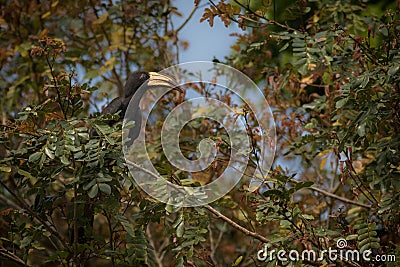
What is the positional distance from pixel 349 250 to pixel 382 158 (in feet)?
0.77

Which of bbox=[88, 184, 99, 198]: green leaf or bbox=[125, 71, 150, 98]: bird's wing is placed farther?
bbox=[125, 71, 150, 98]: bird's wing

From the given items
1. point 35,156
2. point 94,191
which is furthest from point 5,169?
point 94,191

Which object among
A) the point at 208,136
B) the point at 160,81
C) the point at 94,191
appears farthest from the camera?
the point at 208,136

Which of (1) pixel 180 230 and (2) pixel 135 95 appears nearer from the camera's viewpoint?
(1) pixel 180 230

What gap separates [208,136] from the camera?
69.6 inches

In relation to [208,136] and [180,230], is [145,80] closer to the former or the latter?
[208,136]

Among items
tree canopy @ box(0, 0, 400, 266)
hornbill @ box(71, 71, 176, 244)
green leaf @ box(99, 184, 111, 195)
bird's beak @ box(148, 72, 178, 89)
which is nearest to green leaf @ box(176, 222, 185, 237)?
tree canopy @ box(0, 0, 400, 266)

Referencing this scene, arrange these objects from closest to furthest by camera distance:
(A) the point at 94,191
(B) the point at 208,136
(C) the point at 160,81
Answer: (A) the point at 94,191, (C) the point at 160,81, (B) the point at 208,136

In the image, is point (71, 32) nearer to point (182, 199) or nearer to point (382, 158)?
point (182, 199)

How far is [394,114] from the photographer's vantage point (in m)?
1.34

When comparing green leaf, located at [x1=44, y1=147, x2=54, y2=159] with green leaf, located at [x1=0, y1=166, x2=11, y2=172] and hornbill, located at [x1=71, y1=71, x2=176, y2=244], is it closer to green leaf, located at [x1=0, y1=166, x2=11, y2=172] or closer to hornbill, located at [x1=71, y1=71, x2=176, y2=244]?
green leaf, located at [x1=0, y1=166, x2=11, y2=172]

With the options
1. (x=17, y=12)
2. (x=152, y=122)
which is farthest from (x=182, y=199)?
(x=17, y=12)

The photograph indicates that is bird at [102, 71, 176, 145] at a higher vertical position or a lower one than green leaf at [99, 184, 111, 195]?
higher

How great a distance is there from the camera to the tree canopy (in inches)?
51.9
